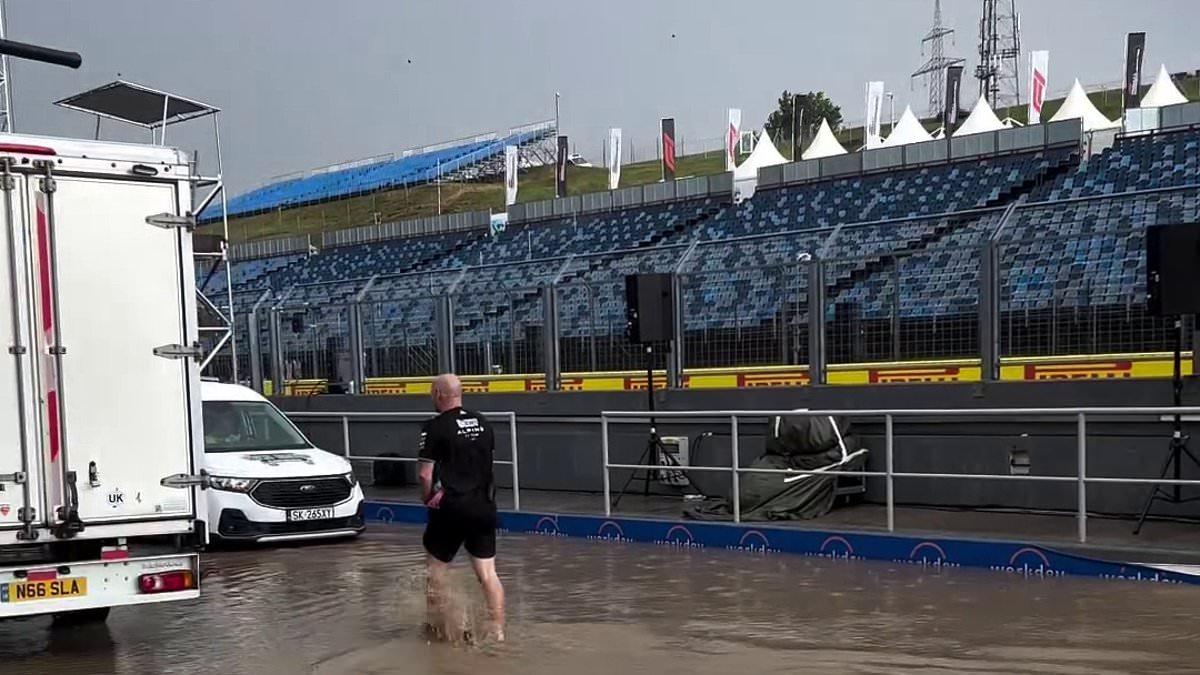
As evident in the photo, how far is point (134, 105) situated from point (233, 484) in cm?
750

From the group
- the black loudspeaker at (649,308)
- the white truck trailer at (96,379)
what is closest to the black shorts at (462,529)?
the white truck trailer at (96,379)

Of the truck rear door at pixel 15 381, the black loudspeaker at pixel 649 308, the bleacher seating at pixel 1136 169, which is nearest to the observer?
the truck rear door at pixel 15 381

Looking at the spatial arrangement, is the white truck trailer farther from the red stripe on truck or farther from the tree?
the tree

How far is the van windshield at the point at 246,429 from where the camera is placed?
470 inches

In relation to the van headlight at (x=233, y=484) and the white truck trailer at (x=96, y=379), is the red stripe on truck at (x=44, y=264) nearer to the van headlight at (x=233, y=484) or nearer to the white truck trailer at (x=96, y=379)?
the white truck trailer at (x=96, y=379)

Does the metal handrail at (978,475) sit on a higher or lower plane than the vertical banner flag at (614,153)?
lower

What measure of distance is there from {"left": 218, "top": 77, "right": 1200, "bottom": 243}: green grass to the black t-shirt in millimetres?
55137

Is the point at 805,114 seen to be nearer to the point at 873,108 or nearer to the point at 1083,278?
the point at 873,108

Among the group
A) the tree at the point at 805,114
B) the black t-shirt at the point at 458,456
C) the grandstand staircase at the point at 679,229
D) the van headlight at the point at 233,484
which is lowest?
the van headlight at the point at 233,484

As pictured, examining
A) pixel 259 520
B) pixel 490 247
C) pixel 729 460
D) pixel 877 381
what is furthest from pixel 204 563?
pixel 490 247

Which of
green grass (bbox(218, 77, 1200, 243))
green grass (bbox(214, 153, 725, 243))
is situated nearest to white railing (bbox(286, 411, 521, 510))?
green grass (bbox(218, 77, 1200, 243))

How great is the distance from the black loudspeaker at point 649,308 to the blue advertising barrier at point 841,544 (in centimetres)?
220

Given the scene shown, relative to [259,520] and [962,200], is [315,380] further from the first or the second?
[962,200]

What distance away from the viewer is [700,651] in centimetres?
667
